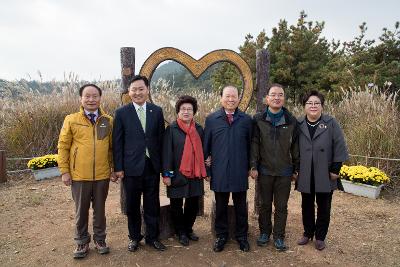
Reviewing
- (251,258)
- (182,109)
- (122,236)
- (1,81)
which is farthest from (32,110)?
(251,258)

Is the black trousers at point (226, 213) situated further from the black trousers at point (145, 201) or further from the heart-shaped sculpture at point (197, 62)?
the heart-shaped sculpture at point (197, 62)

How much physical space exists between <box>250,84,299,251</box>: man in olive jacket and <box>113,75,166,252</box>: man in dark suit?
982mm

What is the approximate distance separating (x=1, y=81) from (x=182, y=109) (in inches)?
288

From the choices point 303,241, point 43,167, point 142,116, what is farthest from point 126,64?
point 43,167

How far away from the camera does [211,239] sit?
4055mm

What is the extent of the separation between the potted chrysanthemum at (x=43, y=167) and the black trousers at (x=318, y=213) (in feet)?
16.1

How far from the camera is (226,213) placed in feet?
12.4

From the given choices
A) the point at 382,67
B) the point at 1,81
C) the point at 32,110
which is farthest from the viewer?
the point at 382,67

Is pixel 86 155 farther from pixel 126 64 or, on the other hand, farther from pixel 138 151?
pixel 126 64

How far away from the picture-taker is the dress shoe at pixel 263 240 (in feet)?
12.8

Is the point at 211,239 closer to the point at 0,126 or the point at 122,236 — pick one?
the point at 122,236

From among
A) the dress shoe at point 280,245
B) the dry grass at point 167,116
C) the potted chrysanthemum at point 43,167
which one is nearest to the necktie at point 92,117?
the dress shoe at point 280,245

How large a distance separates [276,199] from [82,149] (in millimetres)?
1981

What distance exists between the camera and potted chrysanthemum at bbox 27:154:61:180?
674cm
